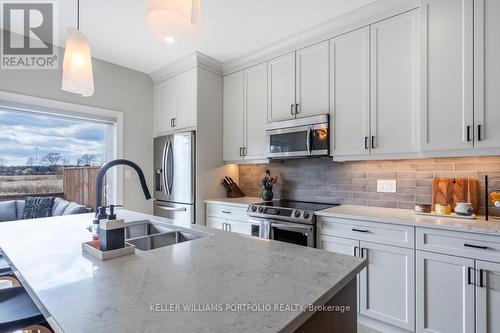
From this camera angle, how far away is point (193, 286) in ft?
2.68

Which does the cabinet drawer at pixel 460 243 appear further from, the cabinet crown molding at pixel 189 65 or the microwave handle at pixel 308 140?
the cabinet crown molding at pixel 189 65

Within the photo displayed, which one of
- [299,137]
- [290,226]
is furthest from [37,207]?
[299,137]

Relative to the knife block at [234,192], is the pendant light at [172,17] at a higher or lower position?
higher

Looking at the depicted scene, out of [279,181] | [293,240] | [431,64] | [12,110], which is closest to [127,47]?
[12,110]

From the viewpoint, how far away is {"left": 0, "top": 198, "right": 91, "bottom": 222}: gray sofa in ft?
9.04

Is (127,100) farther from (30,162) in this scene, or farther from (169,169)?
(30,162)

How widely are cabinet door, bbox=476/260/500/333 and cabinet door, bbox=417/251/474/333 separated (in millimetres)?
33

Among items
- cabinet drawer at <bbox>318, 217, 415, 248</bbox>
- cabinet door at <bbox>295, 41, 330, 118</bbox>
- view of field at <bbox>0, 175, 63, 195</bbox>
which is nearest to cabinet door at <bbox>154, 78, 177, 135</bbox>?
view of field at <bbox>0, 175, 63, 195</bbox>

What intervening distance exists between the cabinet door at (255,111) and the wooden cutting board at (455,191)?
67.0 inches

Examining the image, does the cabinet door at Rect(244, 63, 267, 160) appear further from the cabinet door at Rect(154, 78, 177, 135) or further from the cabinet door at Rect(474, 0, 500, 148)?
the cabinet door at Rect(474, 0, 500, 148)

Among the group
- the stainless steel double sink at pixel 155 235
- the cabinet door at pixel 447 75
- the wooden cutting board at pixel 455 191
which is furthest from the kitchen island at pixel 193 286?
the wooden cutting board at pixel 455 191

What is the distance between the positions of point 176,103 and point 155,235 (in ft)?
7.72

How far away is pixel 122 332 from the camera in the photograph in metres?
0.58

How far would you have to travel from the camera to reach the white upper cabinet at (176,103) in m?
3.25
